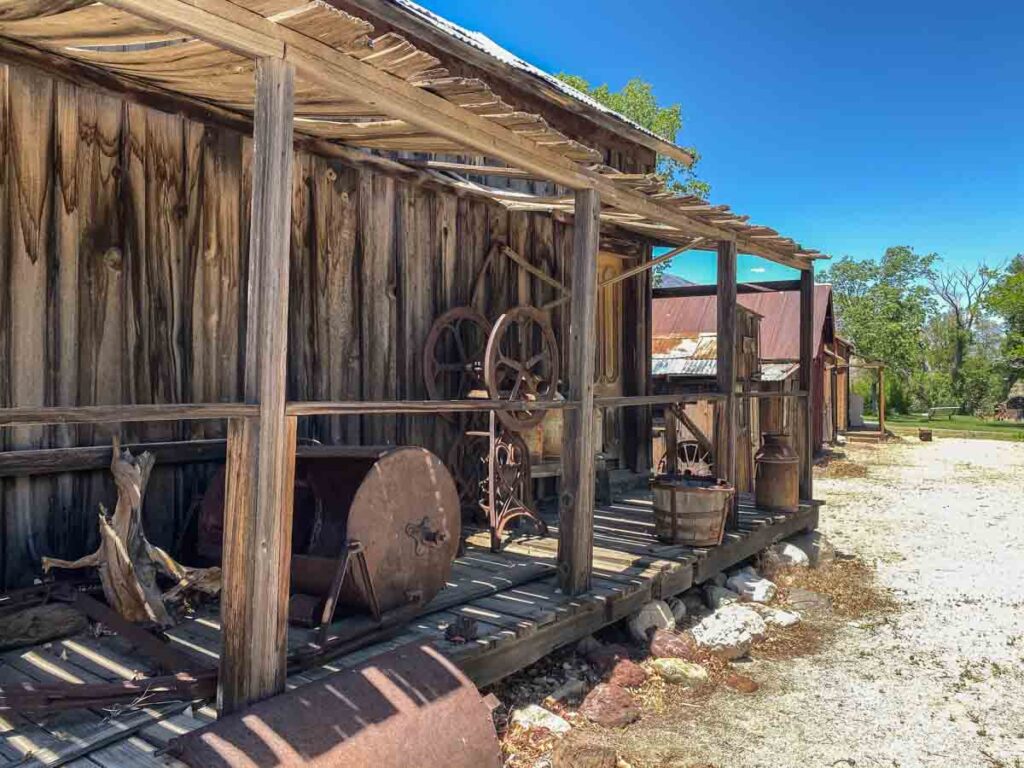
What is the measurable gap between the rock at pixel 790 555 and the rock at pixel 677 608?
1889 millimetres

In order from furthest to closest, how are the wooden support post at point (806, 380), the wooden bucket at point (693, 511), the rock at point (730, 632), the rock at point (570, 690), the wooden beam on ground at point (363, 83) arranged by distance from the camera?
the wooden support post at point (806, 380) → the wooden bucket at point (693, 511) → the rock at point (730, 632) → the rock at point (570, 690) → the wooden beam on ground at point (363, 83)

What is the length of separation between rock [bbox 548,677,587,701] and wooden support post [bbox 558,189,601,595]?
0.52 meters

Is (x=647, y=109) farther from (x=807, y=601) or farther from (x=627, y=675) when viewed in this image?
(x=627, y=675)

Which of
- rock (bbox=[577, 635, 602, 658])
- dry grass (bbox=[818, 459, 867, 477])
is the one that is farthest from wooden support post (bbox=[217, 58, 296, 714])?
dry grass (bbox=[818, 459, 867, 477])

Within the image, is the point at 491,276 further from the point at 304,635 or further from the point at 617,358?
the point at 304,635

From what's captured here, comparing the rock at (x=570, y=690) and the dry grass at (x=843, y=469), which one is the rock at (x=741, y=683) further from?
the dry grass at (x=843, y=469)

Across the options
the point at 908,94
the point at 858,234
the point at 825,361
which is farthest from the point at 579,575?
the point at 858,234

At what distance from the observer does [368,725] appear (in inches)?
107

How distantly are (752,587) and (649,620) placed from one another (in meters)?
1.56

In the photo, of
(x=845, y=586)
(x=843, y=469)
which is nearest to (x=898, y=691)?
(x=845, y=586)

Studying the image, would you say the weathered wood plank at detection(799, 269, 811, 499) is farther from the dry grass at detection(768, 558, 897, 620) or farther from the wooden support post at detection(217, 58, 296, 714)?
the wooden support post at detection(217, 58, 296, 714)

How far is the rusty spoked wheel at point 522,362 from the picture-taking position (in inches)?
240

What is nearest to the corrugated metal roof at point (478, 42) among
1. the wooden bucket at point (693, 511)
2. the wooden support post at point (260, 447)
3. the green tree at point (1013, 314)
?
the wooden support post at point (260, 447)

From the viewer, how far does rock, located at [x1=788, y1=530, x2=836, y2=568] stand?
24.7ft
